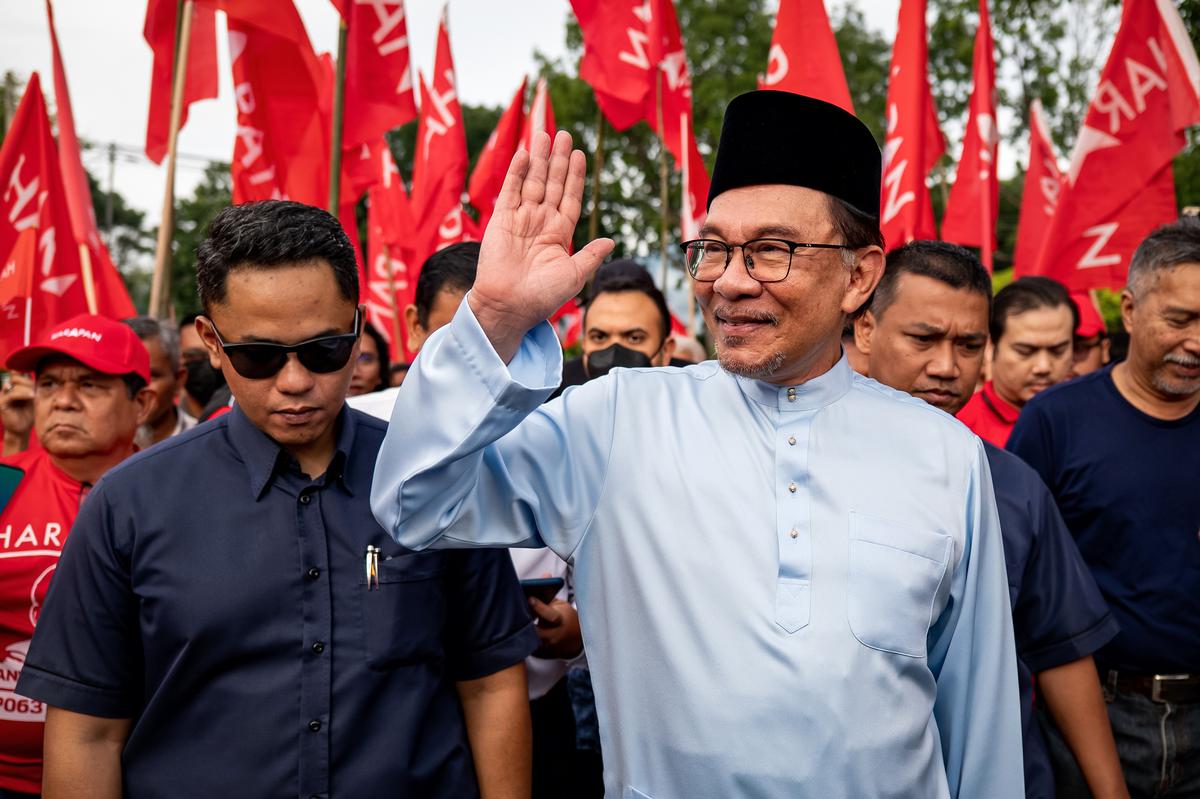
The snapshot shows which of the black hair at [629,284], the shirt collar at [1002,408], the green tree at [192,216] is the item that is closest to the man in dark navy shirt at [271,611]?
the black hair at [629,284]

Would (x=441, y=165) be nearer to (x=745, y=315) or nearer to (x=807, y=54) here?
(x=807, y=54)

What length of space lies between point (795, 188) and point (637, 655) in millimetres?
953

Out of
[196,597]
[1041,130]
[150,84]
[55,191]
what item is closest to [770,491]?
[196,597]

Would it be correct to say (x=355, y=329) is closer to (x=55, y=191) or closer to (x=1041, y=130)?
A: (x=55, y=191)

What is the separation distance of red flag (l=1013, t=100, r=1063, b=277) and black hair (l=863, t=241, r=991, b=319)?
16.4 feet

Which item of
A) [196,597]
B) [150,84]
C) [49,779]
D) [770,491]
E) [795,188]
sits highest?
[150,84]

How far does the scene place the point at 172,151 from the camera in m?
6.54

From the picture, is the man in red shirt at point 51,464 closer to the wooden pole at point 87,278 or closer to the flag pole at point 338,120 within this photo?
the wooden pole at point 87,278

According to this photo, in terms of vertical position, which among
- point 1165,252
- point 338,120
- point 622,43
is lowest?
point 1165,252

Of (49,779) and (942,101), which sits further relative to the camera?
(942,101)

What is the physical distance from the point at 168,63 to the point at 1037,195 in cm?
652

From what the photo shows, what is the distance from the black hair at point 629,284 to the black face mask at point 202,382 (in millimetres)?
1962

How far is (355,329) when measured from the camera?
226cm

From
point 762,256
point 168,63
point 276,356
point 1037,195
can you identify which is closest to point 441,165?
point 168,63
